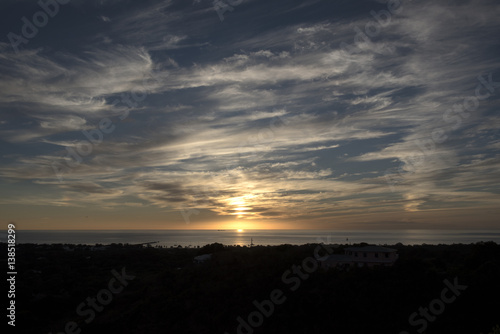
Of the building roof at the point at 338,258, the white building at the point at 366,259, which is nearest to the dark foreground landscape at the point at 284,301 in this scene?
the building roof at the point at 338,258

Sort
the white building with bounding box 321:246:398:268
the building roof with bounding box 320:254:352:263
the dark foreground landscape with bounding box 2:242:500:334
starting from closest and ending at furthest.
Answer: the dark foreground landscape with bounding box 2:242:500:334, the white building with bounding box 321:246:398:268, the building roof with bounding box 320:254:352:263

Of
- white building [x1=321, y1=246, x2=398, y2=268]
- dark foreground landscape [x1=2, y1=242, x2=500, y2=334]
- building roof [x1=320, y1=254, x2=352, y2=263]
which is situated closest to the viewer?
dark foreground landscape [x1=2, y1=242, x2=500, y2=334]

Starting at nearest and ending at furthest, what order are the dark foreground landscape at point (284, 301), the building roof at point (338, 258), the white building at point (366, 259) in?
1. the dark foreground landscape at point (284, 301)
2. the white building at point (366, 259)
3. the building roof at point (338, 258)

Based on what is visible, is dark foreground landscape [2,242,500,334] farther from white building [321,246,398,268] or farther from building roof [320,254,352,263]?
white building [321,246,398,268]

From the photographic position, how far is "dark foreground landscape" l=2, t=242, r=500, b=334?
2636cm

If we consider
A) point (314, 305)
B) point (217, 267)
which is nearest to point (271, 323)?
point (314, 305)

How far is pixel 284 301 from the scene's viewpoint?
30953mm

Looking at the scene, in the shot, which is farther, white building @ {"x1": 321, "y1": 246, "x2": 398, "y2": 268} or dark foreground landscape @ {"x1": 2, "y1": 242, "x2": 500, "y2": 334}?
white building @ {"x1": 321, "y1": 246, "x2": 398, "y2": 268}

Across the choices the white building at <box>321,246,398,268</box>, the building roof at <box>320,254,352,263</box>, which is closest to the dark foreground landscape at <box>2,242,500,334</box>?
the building roof at <box>320,254,352,263</box>

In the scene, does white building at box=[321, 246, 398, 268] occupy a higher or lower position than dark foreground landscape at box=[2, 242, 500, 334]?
higher

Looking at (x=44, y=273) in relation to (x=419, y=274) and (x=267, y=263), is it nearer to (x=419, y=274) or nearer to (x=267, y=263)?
(x=267, y=263)

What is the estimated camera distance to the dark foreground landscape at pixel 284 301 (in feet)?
86.5

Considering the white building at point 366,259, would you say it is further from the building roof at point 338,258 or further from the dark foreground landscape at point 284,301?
the dark foreground landscape at point 284,301

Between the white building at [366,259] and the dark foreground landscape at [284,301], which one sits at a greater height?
the white building at [366,259]
